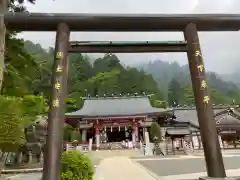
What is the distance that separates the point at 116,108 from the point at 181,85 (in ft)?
275

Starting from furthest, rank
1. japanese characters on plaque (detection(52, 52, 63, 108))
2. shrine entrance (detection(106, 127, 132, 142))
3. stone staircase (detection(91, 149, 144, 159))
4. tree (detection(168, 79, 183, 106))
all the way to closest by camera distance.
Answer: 1. tree (detection(168, 79, 183, 106))
2. shrine entrance (detection(106, 127, 132, 142))
3. stone staircase (detection(91, 149, 144, 159))
4. japanese characters on plaque (detection(52, 52, 63, 108))

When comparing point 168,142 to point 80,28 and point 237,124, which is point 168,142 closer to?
point 237,124

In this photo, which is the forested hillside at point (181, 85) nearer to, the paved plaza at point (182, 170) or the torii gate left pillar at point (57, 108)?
the torii gate left pillar at point (57, 108)

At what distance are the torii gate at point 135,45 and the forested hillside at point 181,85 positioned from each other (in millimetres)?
782

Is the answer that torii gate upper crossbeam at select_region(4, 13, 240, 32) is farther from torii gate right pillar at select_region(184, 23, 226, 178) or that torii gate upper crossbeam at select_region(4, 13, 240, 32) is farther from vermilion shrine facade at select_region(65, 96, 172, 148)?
vermilion shrine facade at select_region(65, 96, 172, 148)

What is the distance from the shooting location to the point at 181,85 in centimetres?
11019

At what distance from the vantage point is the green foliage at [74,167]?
5.28m

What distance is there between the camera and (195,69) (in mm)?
4855

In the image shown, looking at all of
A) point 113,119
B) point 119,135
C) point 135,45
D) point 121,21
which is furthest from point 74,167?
point 119,135

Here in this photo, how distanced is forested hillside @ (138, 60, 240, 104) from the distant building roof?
28.0 feet

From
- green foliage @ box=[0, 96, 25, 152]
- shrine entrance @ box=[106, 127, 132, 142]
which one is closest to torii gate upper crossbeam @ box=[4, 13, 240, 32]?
green foliage @ box=[0, 96, 25, 152]

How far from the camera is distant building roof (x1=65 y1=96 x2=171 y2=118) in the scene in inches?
1111

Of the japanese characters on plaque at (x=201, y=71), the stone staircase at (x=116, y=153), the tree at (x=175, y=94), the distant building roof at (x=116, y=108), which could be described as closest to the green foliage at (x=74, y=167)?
the japanese characters on plaque at (x=201, y=71)

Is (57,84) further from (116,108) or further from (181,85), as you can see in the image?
(181,85)
